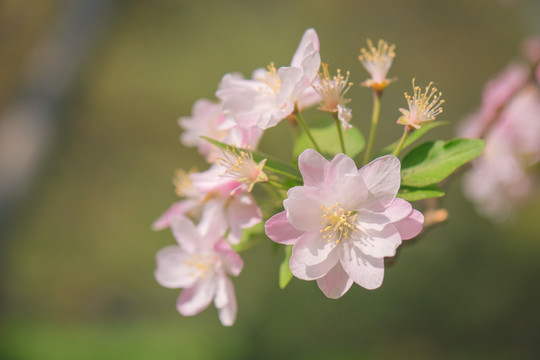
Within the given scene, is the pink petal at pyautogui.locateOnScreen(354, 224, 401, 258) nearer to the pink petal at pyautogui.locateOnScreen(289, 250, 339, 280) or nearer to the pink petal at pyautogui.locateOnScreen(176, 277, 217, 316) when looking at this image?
the pink petal at pyautogui.locateOnScreen(289, 250, 339, 280)

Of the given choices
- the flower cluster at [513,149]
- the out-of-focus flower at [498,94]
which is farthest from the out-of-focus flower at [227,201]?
the flower cluster at [513,149]

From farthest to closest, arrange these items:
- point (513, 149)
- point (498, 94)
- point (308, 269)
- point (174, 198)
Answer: point (174, 198) → point (513, 149) → point (498, 94) → point (308, 269)

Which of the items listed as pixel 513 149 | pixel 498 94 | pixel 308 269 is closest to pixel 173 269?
pixel 308 269

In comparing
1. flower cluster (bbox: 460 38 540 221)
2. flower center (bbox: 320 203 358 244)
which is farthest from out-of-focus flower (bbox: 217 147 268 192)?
flower cluster (bbox: 460 38 540 221)

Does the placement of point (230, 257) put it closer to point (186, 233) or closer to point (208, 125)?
point (186, 233)

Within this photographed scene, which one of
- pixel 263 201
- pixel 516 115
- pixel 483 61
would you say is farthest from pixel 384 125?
pixel 263 201

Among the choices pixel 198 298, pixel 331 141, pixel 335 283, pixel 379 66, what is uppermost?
pixel 379 66
